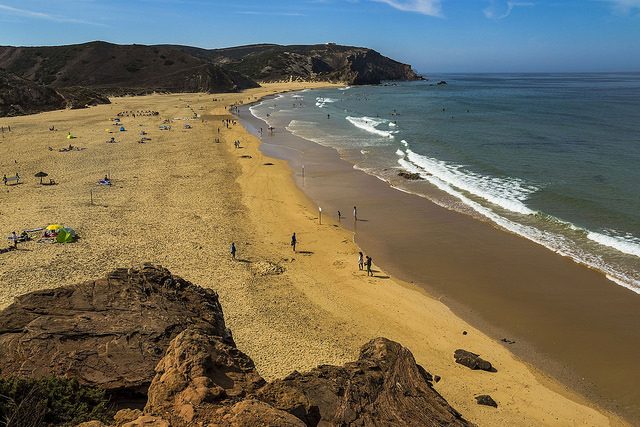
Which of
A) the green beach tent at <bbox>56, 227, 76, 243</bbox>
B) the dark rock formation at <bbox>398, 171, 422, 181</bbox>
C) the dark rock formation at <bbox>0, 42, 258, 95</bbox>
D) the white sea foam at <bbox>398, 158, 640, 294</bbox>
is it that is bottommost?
the white sea foam at <bbox>398, 158, 640, 294</bbox>

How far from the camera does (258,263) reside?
2044cm

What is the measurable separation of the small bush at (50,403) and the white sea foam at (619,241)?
2213cm

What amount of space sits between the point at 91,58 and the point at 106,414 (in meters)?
147

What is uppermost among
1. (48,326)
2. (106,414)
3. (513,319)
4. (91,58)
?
(91,58)

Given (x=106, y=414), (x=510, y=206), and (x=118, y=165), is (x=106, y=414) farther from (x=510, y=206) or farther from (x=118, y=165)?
(x=118, y=165)

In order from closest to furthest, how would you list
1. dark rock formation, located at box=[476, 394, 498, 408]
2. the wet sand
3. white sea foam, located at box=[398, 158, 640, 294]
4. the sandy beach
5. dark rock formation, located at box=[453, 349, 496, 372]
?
dark rock formation, located at box=[476, 394, 498, 408], the sandy beach, dark rock formation, located at box=[453, 349, 496, 372], the wet sand, white sea foam, located at box=[398, 158, 640, 294]

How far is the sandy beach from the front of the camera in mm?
13383

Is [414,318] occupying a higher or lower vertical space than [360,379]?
lower

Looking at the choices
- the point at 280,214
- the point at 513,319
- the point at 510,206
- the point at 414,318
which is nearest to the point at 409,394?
the point at 414,318

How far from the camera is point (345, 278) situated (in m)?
19.6

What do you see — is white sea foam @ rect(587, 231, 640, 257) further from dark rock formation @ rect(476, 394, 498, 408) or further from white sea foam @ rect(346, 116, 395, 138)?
white sea foam @ rect(346, 116, 395, 138)

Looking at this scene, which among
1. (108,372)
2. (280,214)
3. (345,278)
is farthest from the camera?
(280,214)

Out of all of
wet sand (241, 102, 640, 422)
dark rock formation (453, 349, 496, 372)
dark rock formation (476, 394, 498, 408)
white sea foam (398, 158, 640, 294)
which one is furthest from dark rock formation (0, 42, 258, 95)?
dark rock formation (476, 394, 498, 408)

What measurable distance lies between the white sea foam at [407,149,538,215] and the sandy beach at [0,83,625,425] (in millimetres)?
10954
